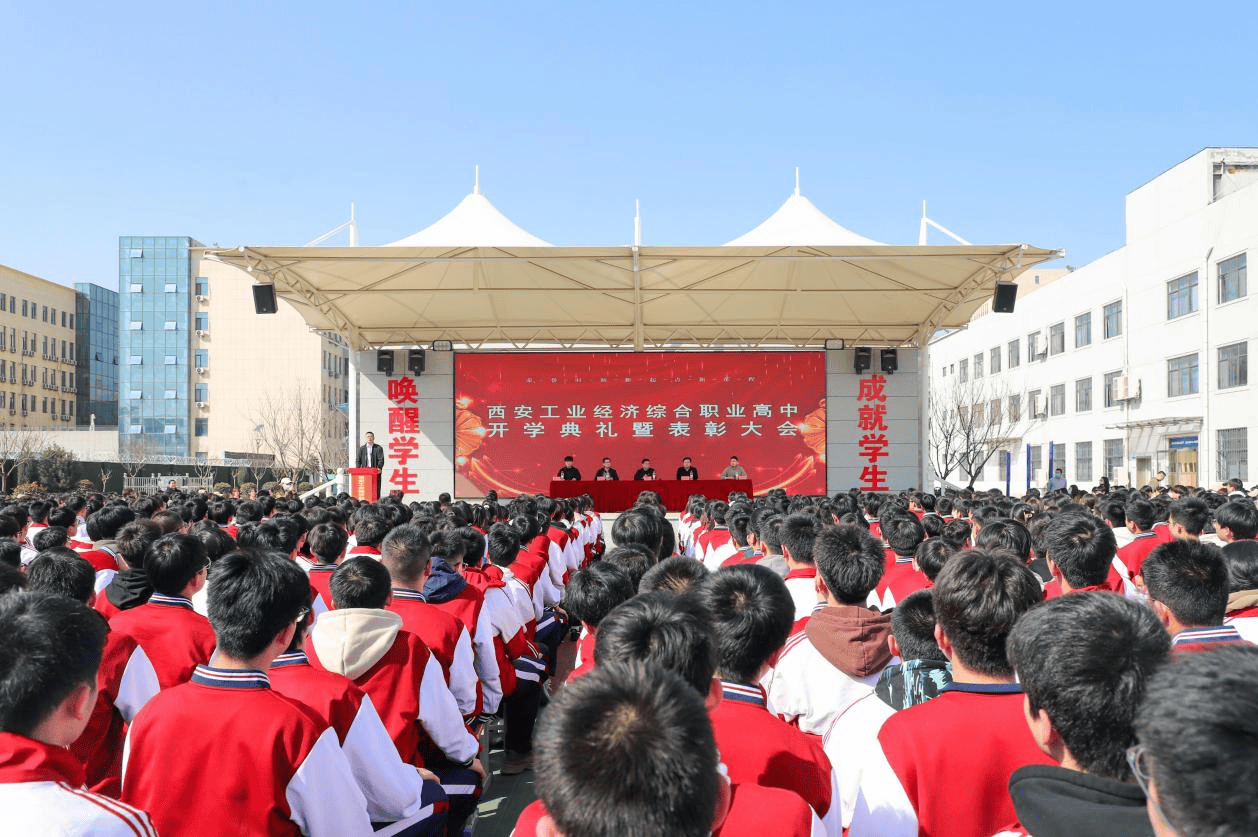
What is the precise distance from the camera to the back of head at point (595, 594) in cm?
A: 277

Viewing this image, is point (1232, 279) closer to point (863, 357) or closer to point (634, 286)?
point (863, 357)

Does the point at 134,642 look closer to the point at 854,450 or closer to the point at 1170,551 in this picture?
the point at 1170,551

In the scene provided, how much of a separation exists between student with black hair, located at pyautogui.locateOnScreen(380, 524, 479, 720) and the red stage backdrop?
12.8 m

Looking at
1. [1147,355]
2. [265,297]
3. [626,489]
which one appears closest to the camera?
[265,297]

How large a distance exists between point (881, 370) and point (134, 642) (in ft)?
47.8

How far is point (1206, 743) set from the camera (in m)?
0.83

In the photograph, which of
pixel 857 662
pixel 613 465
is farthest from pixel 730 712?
pixel 613 465

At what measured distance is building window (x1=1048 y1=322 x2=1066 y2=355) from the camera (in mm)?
29203

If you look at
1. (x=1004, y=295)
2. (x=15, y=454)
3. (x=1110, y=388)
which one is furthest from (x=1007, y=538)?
(x=15, y=454)

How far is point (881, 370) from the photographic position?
1596 cm

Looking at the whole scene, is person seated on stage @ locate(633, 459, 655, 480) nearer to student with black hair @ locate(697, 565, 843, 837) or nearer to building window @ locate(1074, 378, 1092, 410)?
student with black hair @ locate(697, 565, 843, 837)

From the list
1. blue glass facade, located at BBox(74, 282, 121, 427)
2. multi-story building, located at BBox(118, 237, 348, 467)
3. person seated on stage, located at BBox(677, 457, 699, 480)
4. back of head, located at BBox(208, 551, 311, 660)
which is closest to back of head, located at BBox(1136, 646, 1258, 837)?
back of head, located at BBox(208, 551, 311, 660)

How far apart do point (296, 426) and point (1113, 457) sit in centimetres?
3117

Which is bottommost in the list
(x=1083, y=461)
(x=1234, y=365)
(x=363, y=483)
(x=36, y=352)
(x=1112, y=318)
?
(x=1083, y=461)
